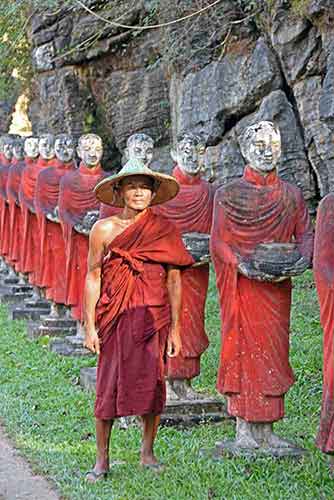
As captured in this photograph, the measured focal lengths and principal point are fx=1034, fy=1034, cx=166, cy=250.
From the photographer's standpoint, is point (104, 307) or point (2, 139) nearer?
point (104, 307)

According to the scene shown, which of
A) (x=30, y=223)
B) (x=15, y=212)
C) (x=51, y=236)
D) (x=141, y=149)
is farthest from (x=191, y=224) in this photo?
(x=15, y=212)

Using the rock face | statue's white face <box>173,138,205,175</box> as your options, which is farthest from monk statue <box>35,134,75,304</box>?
statue's white face <box>173,138,205,175</box>

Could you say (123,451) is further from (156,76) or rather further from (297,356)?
(156,76)

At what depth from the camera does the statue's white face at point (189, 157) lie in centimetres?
807

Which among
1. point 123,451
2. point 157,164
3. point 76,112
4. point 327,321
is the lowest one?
point 123,451

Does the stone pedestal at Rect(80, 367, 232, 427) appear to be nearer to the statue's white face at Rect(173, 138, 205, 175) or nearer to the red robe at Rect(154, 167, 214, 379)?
the red robe at Rect(154, 167, 214, 379)

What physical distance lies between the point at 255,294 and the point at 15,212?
9.21 meters

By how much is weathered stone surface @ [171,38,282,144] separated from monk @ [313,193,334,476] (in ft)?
24.1

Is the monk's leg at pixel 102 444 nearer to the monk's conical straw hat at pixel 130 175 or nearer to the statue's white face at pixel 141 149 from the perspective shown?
the monk's conical straw hat at pixel 130 175

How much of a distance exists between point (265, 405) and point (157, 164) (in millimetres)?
10368

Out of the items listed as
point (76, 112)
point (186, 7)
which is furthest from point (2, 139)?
point (186, 7)

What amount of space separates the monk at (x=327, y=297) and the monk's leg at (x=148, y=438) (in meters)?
1.19

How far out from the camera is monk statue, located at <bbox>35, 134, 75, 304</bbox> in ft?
39.4

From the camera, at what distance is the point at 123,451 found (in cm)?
720
